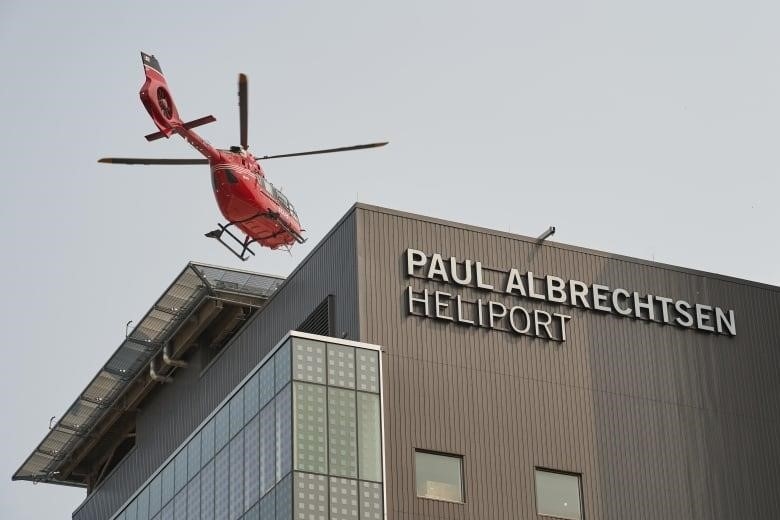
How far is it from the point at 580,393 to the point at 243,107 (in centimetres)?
2591

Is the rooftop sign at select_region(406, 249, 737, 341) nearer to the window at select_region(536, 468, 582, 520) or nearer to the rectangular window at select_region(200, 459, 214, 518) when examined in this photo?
the window at select_region(536, 468, 582, 520)

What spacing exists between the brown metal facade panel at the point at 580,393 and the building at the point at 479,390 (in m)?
0.05

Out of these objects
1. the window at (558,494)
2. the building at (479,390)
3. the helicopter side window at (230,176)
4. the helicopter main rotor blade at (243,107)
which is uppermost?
the helicopter main rotor blade at (243,107)

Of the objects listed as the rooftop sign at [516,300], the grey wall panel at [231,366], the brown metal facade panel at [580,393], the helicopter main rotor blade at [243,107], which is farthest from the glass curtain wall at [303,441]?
the helicopter main rotor blade at [243,107]

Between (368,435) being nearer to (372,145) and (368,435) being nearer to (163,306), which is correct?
(163,306)

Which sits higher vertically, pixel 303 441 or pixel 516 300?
pixel 516 300

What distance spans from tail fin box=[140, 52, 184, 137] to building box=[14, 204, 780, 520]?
14591 mm

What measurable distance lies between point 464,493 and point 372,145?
76.0 feet

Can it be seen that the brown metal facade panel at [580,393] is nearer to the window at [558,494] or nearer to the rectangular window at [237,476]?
the window at [558,494]

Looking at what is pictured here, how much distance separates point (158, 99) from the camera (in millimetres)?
72125

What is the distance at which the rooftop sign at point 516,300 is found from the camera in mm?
50688

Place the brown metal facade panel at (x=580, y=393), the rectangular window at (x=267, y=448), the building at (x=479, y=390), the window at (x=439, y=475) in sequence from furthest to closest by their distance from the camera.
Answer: the brown metal facade panel at (x=580, y=393), the window at (x=439, y=475), the building at (x=479, y=390), the rectangular window at (x=267, y=448)

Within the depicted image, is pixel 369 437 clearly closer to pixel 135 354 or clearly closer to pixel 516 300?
pixel 516 300

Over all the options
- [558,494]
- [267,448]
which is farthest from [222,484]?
[558,494]
